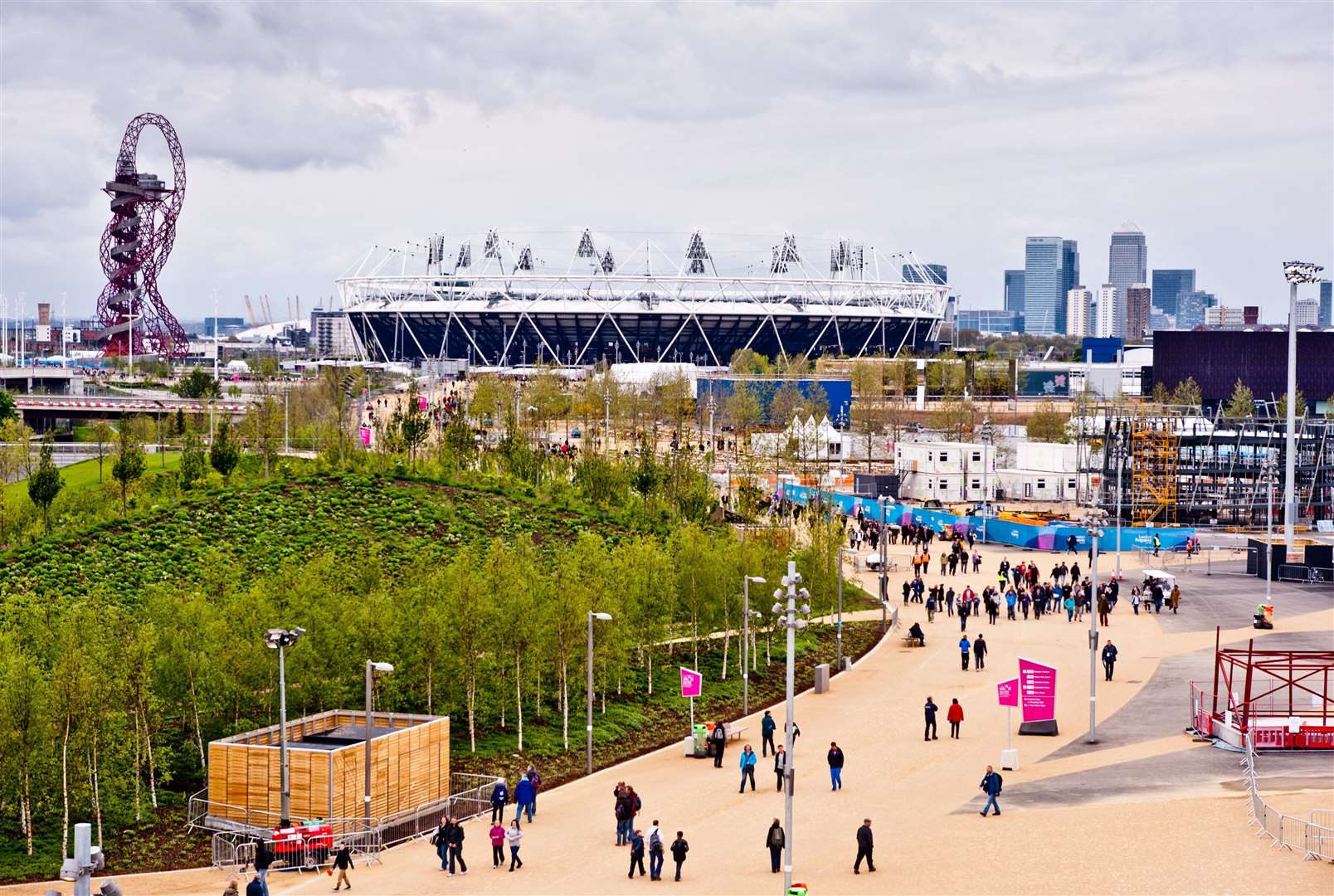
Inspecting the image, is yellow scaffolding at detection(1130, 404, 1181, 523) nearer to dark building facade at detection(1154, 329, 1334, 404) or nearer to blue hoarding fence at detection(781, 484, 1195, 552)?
blue hoarding fence at detection(781, 484, 1195, 552)

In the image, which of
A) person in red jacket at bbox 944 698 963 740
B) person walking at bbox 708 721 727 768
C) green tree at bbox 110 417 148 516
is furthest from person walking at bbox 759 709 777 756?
green tree at bbox 110 417 148 516

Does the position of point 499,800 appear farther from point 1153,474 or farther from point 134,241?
point 134,241

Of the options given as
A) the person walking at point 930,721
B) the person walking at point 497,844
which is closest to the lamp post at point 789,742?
the person walking at point 497,844

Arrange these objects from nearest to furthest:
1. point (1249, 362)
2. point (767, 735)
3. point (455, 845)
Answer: point (455, 845), point (767, 735), point (1249, 362)

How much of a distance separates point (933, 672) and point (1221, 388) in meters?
79.3

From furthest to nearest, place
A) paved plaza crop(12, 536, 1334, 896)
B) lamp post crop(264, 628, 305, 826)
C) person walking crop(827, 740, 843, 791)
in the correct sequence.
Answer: person walking crop(827, 740, 843, 791) < lamp post crop(264, 628, 305, 826) < paved plaza crop(12, 536, 1334, 896)

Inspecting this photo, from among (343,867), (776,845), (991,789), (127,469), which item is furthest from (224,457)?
(776,845)

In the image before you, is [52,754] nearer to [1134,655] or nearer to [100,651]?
[100,651]

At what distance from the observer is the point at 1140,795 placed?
25422mm

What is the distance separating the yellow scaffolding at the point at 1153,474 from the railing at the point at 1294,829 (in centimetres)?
4294

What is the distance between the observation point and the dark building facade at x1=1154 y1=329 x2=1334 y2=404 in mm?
108688

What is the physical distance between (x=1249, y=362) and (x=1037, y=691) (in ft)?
282

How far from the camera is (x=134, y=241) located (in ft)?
476

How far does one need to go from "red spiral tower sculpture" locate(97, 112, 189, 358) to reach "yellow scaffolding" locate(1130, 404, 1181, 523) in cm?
10127
